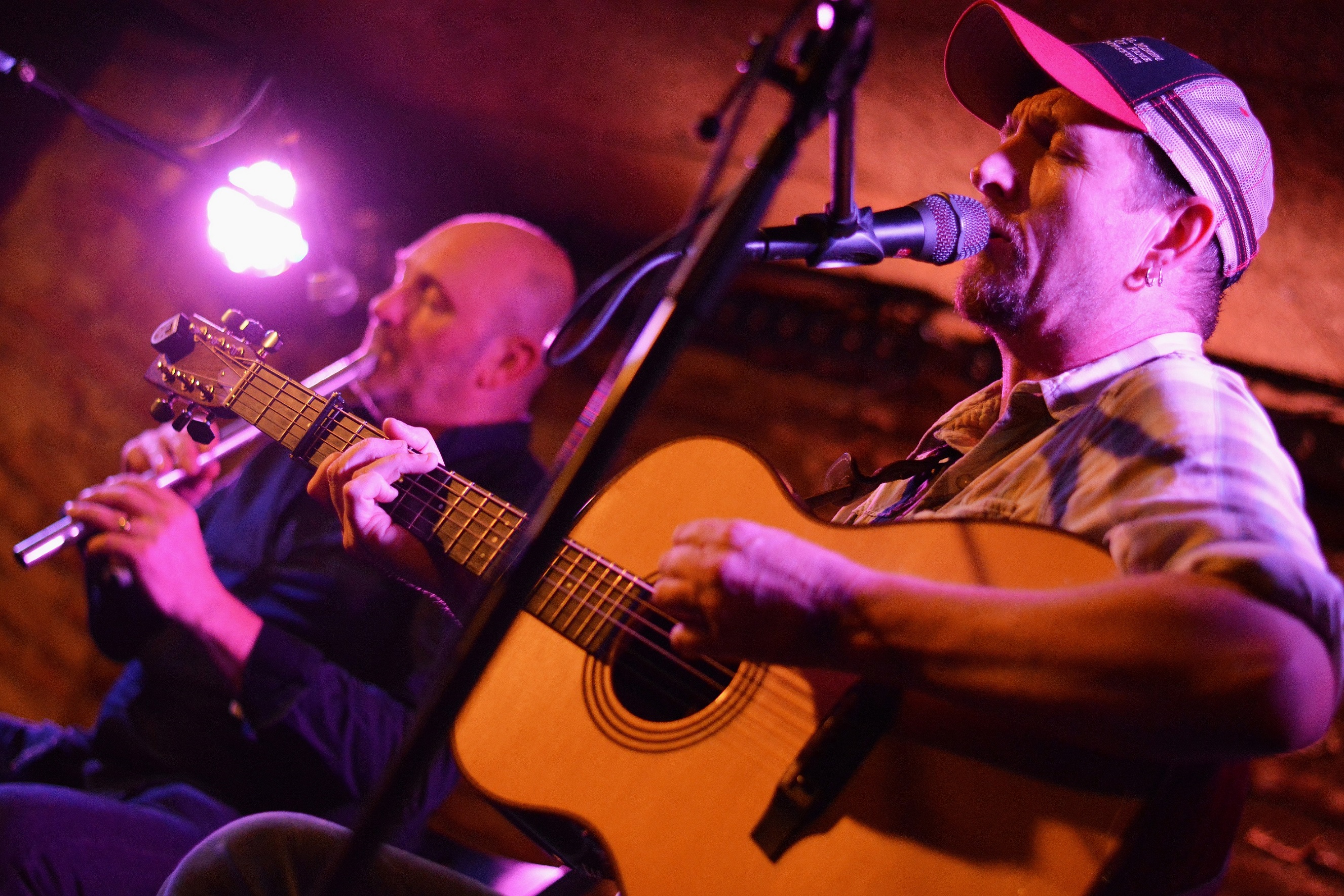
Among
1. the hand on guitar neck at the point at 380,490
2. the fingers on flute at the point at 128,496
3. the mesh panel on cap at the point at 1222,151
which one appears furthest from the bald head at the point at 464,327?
the mesh panel on cap at the point at 1222,151

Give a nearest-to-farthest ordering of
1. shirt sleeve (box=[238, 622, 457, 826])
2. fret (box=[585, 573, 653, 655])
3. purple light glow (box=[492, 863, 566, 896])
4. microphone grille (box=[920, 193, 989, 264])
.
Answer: microphone grille (box=[920, 193, 989, 264]), fret (box=[585, 573, 653, 655]), purple light glow (box=[492, 863, 566, 896]), shirt sleeve (box=[238, 622, 457, 826])

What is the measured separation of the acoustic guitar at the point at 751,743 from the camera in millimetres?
1035

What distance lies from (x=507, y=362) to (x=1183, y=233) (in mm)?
2259

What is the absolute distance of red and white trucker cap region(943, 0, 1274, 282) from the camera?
152 centimetres

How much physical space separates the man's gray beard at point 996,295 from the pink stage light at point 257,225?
294 cm

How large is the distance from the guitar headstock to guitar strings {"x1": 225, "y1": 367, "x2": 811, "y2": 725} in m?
0.08

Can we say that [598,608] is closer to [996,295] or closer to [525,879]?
[525,879]

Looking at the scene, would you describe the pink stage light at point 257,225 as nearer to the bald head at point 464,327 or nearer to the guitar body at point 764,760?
the bald head at point 464,327

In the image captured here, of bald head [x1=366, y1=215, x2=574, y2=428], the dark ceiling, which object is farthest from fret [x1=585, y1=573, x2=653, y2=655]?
the dark ceiling

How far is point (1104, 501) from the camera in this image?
1.14 meters

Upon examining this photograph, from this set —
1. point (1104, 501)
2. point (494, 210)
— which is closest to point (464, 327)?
point (494, 210)

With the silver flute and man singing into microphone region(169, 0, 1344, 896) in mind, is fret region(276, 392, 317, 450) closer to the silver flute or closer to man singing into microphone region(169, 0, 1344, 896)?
the silver flute

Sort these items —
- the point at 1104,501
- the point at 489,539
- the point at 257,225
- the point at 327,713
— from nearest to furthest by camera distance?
the point at 1104,501
the point at 489,539
the point at 327,713
the point at 257,225

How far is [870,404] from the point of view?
12.9 feet
